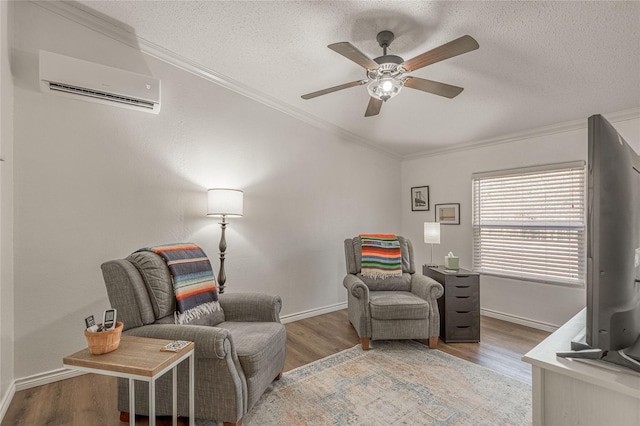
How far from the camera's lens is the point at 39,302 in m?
1.96

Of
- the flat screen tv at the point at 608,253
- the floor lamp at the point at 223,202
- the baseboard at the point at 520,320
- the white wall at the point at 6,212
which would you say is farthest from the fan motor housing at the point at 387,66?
the baseboard at the point at 520,320

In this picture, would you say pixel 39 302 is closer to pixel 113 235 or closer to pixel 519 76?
pixel 113 235

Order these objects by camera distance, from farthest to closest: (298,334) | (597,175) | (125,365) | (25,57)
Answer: (298,334)
(25,57)
(125,365)
(597,175)

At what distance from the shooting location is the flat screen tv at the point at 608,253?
2.74 ft

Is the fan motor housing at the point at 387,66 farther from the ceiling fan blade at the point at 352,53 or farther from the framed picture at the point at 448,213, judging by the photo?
the framed picture at the point at 448,213

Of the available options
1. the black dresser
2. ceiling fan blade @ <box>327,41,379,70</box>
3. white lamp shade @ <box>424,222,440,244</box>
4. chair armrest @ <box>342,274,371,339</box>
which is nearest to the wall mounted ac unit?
ceiling fan blade @ <box>327,41,379,70</box>

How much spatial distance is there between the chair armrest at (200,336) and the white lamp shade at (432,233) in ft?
8.38

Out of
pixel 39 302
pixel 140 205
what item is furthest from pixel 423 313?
pixel 39 302

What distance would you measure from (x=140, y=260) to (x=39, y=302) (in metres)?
0.89

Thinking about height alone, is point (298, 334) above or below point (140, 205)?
below

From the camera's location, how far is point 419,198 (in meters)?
4.51

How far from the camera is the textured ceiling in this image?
180 centimetres

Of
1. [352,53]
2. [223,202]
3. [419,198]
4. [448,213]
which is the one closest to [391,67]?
[352,53]

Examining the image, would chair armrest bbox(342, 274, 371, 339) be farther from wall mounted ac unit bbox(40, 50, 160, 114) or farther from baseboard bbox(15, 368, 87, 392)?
wall mounted ac unit bbox(40, 50, 160, 114)
